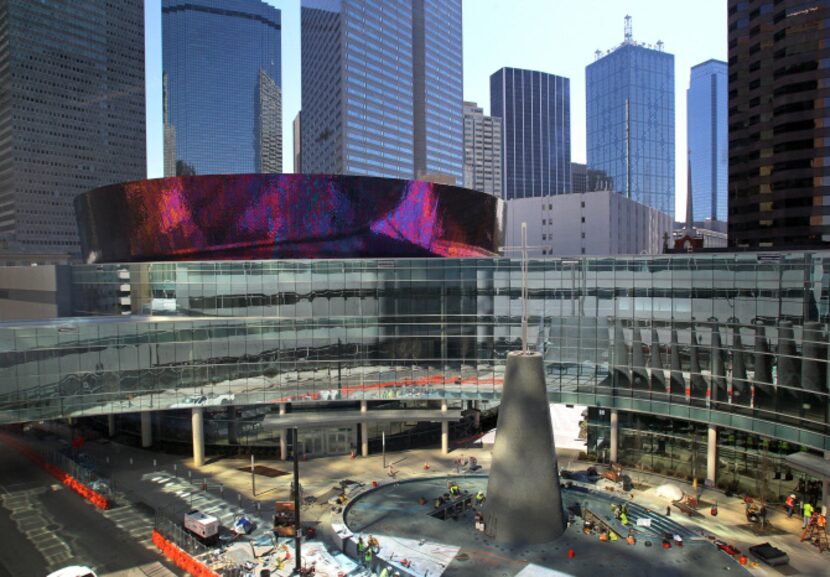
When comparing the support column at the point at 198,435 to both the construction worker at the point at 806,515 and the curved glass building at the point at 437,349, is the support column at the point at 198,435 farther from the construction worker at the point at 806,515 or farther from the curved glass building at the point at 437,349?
the construction worker at the point at 806,515

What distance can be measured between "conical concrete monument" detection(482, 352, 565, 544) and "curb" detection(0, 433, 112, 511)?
22.1 metres

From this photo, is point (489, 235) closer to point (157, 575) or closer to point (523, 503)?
point (523, 503)

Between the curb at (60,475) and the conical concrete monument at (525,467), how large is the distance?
2211cm

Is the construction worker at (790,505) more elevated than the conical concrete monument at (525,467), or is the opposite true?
the conical concrete monument at (525,467)

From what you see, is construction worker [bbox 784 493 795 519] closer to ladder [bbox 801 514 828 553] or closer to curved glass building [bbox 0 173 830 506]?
curved glass building [bbox 0 173 830 506]

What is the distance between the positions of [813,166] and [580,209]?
35.6 m

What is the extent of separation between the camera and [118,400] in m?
40.4

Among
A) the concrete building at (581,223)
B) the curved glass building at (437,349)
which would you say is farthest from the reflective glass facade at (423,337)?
the concrete building at (581,223)

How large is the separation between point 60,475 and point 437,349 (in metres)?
26.3

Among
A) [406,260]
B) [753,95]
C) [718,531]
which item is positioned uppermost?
[753,95]

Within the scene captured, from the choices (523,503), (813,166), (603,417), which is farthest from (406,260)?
(813,166)

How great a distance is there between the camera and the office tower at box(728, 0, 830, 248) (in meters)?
92.4

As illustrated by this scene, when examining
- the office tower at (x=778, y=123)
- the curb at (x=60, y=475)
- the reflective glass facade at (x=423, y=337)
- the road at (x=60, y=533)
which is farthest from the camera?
the office tower at (x=778, y=123)

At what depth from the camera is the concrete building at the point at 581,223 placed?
305 feet
